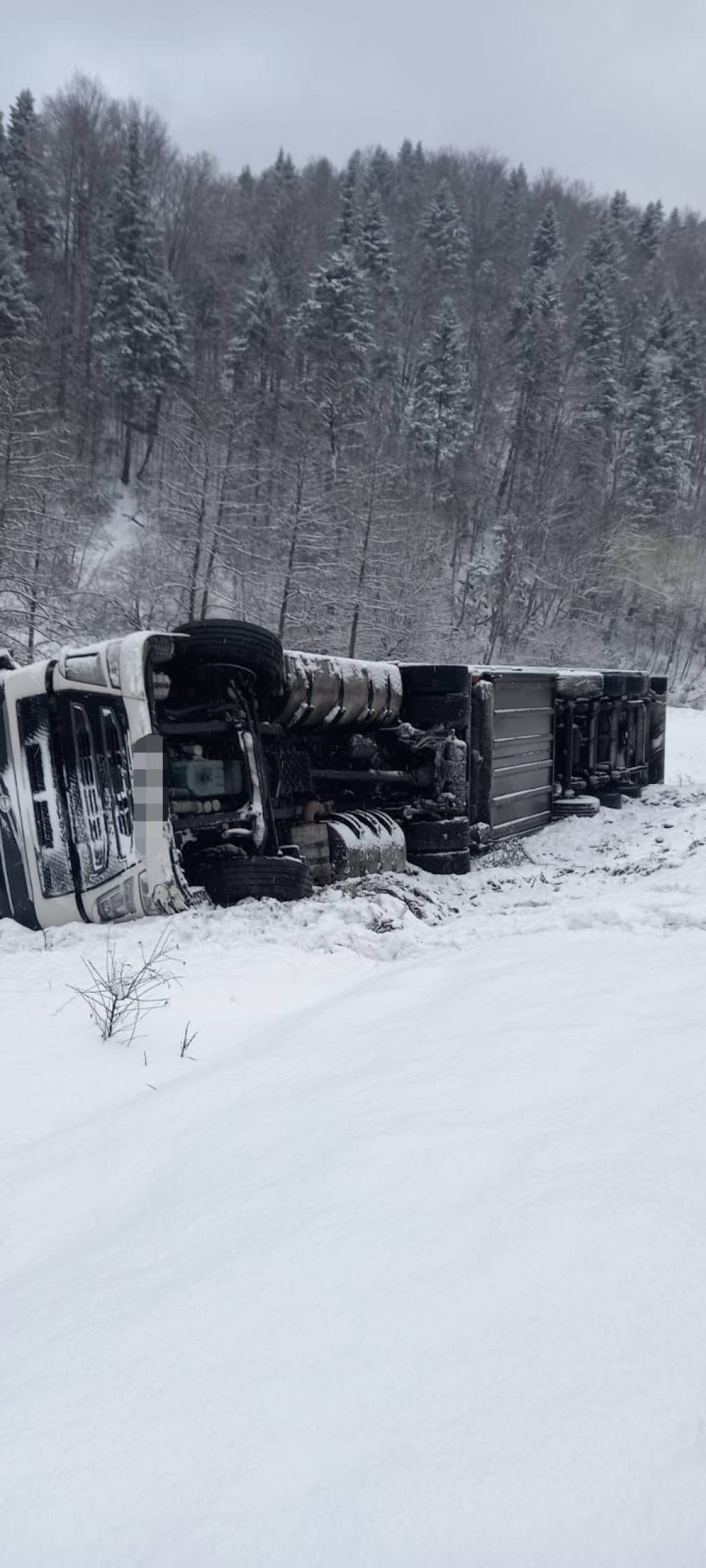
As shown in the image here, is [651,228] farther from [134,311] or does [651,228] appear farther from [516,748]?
[516,748]

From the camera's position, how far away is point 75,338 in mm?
41031

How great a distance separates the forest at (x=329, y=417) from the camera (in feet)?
78.9

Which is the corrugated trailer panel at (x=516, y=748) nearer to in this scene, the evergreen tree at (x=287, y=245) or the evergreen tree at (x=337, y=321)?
the evergreen tree at (x=337, y=321)

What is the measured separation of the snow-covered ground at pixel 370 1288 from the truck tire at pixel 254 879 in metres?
1.98

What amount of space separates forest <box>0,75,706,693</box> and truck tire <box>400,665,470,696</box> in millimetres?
11051

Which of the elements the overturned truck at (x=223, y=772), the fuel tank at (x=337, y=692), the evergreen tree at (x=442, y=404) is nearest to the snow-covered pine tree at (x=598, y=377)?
the evergreen tree at (x=442, y=404)

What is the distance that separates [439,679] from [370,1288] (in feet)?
20.5

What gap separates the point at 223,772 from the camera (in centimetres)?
568

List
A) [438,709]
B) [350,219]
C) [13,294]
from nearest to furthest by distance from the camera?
[438,709] < [13,294] < [350,219]

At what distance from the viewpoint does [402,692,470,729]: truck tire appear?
750 cm

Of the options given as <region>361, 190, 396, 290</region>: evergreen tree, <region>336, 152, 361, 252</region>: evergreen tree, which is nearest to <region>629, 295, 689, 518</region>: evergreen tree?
<region>361, 190, 396, 290</region>: evergreen tree

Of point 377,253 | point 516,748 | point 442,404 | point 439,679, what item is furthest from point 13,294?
point 439,679

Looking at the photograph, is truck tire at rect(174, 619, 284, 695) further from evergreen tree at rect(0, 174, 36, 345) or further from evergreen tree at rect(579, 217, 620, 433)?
evergreen tree at rect(579, 217, 620, 433)

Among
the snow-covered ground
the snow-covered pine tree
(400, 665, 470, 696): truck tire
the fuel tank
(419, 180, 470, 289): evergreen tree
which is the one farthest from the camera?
(419, 180, 470, 289): evergreen tree
